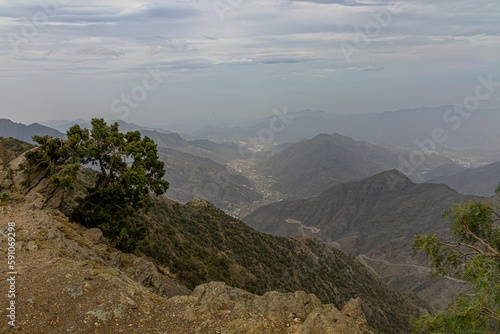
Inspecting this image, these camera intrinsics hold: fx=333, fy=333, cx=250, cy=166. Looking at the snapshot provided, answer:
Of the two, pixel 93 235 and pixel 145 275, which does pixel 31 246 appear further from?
pixel 93 235

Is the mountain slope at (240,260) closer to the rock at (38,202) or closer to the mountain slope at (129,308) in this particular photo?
the rock at (38,202)

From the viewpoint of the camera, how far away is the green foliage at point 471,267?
41.6 ft

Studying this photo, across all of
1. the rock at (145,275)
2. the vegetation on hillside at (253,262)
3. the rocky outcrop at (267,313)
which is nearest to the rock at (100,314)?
the rocky outcrop at (267,313)

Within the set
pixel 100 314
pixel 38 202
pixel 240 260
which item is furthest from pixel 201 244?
pixel 100 314

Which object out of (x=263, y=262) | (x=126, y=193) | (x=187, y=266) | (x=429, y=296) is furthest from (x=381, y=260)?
(x=126, y=193)

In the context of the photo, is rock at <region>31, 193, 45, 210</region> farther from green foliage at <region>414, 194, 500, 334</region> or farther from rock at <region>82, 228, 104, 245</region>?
green foliage at <region>414, 194, 500, 334</region>

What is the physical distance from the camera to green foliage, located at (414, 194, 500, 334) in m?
12.7

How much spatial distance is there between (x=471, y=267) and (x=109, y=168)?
2707 cm

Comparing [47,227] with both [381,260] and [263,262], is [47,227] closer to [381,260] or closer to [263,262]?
[263,262]

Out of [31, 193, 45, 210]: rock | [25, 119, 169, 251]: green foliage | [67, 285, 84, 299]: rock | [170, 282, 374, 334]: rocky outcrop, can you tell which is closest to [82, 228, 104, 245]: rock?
[25, 119, 169, 251]: green foliage

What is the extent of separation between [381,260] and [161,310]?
610ft

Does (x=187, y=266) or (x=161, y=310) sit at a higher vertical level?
(x=161, y=310)

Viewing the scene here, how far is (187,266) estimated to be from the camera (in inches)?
1543

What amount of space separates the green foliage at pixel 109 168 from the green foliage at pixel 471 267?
22.2 meters
